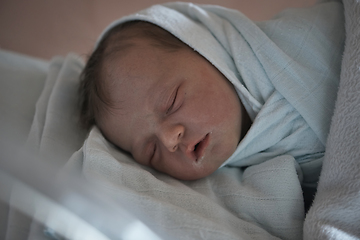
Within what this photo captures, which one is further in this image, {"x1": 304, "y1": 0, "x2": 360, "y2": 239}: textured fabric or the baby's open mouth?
the baby's open mouth

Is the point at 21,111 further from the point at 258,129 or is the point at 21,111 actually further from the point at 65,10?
the point at 258,129

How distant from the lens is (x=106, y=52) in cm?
78

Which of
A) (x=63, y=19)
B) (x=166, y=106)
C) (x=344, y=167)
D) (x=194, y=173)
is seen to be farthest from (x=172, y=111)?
(x=63, y=19)

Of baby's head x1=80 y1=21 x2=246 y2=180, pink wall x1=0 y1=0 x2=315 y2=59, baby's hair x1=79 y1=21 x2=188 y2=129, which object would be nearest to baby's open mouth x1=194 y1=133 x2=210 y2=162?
baby's head x1=80 y1=21 x2=246 y2=180

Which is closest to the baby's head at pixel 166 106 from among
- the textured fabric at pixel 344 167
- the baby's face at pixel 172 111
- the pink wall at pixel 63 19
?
the baby's face at pixel 172 111

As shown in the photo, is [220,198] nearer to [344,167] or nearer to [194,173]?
[194,173]

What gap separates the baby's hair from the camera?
0.76 meters

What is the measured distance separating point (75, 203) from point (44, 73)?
2.60ft

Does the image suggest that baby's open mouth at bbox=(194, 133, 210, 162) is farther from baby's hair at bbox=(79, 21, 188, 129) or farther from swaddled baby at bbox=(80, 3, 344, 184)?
baby's hair at bbox=(79, 21, 188, 129)

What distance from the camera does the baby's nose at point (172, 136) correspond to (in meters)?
0.65

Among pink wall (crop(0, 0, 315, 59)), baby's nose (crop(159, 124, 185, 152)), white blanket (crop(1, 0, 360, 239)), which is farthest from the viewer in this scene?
pink wall (crop(0, 0, 315, 59))

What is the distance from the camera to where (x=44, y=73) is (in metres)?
1.02

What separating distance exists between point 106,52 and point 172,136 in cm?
30

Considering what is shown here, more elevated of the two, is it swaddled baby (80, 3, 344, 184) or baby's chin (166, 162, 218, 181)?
swaddled baby (80, 3, 344, 184)
